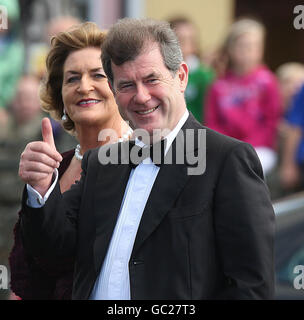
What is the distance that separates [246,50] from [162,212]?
4033 mm

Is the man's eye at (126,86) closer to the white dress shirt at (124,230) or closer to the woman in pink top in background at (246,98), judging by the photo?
the white dress shirt at (124,230)

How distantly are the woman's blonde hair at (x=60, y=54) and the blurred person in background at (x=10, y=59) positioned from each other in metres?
3.26

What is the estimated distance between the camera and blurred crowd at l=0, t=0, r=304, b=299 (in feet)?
20.4

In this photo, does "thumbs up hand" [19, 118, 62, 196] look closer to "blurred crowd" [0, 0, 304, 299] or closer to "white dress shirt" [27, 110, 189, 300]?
"white dress shirt" [27, 110, 189, 300]

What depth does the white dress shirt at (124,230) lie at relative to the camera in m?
2.55

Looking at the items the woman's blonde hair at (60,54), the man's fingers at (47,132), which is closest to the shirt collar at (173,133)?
the man's fingers at (47,132)

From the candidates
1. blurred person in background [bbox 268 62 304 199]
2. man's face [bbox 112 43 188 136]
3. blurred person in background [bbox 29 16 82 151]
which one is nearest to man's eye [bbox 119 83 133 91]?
man's face [bbox 112 43 188 136]

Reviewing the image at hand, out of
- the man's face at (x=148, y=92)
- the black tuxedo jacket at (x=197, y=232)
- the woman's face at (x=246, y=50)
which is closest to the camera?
the black tuxedo jacket at (x=197, y=232)

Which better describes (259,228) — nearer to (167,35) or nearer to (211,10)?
(167,35)

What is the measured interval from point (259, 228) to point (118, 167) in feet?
1.71

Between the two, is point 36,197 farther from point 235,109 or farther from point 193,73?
point 193,73

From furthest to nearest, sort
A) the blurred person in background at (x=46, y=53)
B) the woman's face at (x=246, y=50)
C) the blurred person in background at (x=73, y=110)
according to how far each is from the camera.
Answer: the woman's face at (x=246, y=50)
the blurred person in background at (x=46, y=53)
the blurred person in background at (x=73, y=110)

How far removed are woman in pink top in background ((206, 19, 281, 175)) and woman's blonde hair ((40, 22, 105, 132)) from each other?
3.15m

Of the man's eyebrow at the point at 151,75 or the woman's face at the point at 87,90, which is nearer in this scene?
the man's eyebrow at the point at 151,75
